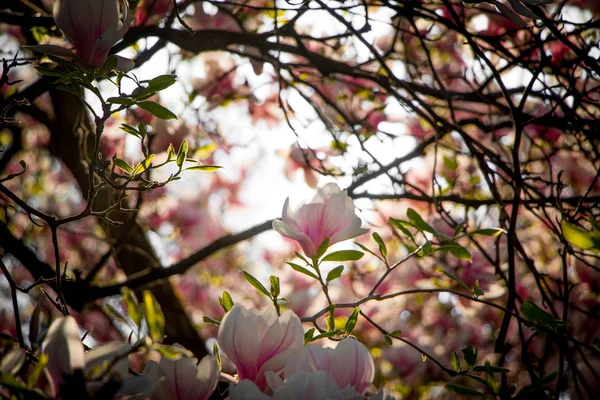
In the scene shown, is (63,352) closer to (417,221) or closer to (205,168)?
(205,168)

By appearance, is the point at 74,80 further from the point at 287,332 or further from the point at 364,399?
the point at 364,399

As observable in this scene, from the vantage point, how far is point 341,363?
1.74 feet

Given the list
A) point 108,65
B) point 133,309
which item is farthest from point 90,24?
point 133,309

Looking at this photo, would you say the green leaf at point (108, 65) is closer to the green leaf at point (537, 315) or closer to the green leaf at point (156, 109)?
the green leaf at point (156, 109)

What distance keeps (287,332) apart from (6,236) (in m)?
0.76

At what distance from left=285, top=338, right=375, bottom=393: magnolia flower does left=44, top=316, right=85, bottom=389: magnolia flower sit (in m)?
0.22

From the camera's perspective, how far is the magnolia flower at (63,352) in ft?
1.31

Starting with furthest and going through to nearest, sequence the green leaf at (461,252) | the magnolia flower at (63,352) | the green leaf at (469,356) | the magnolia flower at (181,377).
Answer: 1. the green leaf at (461,252)
2. the green leaf at (469,356)
3. the magnolia flower at (181,377)
4. the magnolia flower at (63,352)

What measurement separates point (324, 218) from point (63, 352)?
368mm

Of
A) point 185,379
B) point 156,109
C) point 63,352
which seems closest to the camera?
point 63,352

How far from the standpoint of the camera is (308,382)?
469 millimetres

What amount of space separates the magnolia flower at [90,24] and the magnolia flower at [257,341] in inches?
13.9

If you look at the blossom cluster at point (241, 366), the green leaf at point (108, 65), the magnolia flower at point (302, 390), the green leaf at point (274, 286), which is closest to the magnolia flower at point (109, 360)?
the blossom cluster at point (241, 366)

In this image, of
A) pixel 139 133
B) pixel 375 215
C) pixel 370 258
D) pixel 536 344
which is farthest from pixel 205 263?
pixel 139 133
